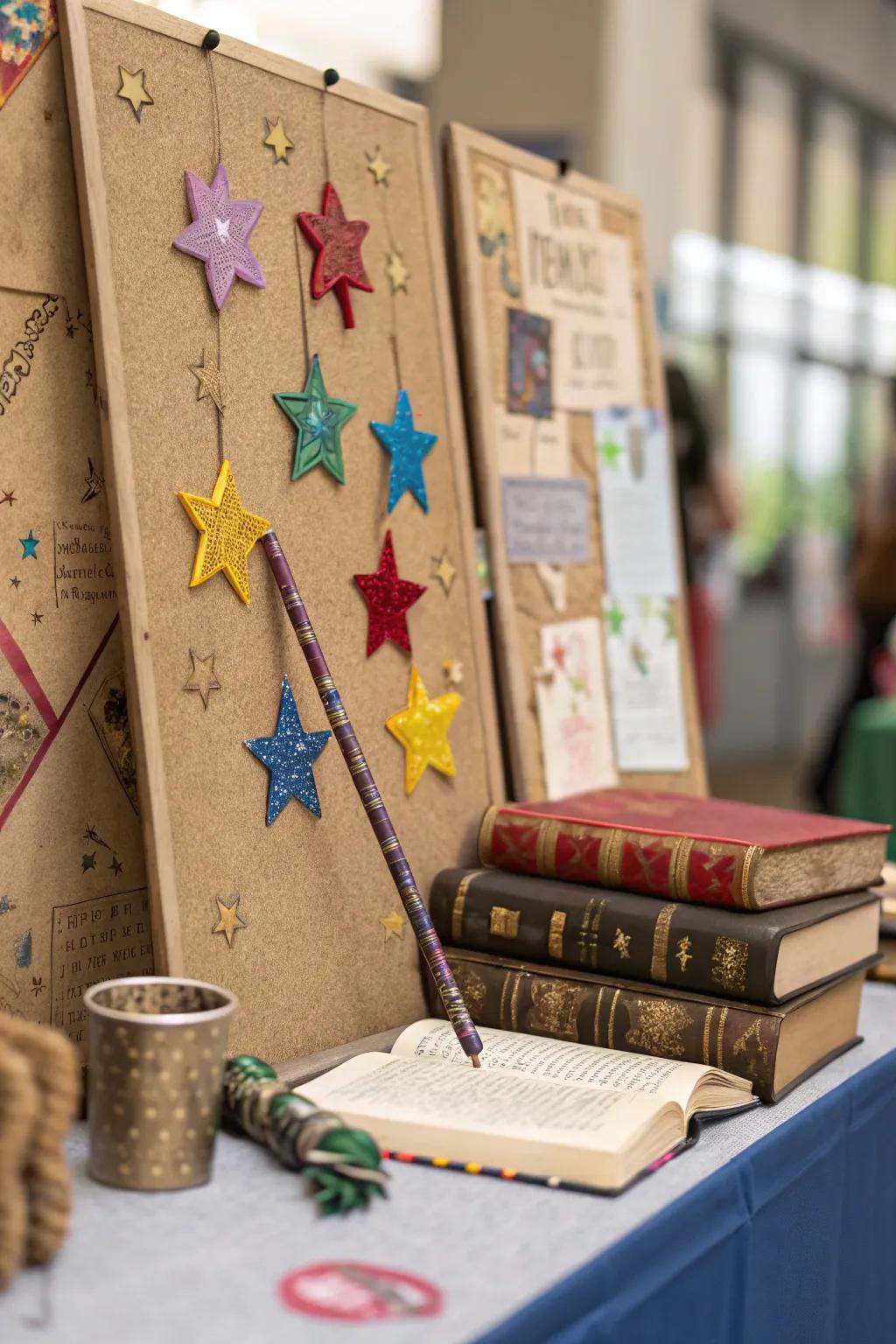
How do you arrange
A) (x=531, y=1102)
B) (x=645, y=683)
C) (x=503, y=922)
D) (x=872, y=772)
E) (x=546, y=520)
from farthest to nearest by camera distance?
(x=872, y=772)
(x=645, y=683)
(x=546, y=520)
(x=503, y=922)
(x=531, y=1102)

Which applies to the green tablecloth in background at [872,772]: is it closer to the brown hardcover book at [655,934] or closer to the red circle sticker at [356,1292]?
the brown hardcover book at [655,934]

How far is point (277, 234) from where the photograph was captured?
1093 mm

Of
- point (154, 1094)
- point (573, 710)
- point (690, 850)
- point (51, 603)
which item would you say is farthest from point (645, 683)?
point (154, 1094)

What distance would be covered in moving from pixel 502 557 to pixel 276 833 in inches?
15.7

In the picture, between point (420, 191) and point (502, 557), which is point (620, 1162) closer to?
point (502, 557)

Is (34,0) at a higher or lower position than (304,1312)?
higher

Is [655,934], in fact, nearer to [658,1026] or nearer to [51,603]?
[658,1026]

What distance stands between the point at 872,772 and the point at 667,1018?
2.11m

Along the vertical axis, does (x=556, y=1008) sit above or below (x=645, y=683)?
below

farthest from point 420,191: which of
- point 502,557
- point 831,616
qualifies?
point 831,616

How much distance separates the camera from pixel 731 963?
3.39 feet

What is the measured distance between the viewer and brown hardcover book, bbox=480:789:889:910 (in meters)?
1.07

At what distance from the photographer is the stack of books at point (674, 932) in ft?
3.40

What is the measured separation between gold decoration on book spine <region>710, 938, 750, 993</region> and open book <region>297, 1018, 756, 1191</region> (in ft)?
0.21
